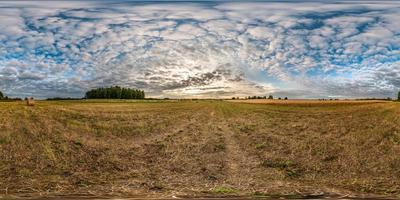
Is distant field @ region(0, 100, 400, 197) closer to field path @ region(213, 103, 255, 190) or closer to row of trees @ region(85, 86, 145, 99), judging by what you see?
field path @ region(213, 103, 255, 190)

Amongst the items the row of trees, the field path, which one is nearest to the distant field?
the field path

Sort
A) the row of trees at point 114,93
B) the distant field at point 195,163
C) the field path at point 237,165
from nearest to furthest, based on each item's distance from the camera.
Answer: the distant field at point 195,163
the field path at point 237,165
the row of trees at point 114,93

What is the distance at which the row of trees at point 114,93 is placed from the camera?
386 ft

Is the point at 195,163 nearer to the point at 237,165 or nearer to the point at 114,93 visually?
the point at 237,165

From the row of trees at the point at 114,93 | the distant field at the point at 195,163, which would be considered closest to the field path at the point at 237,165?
the distant field at the point at 195,163

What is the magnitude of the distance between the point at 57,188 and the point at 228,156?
7039 millimetres

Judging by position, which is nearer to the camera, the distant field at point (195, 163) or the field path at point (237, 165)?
the distant field at point (195, 163)

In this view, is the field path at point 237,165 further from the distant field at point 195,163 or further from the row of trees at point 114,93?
the row of trees at point 114,93

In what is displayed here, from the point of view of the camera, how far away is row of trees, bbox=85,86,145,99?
11775cm

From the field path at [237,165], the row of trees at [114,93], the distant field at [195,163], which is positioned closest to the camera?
the distant field at [195,163]

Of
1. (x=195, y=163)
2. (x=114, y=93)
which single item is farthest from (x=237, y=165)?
(x=114, y=93)

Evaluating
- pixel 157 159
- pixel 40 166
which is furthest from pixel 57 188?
pixel 157 159

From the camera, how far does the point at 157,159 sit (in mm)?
15516

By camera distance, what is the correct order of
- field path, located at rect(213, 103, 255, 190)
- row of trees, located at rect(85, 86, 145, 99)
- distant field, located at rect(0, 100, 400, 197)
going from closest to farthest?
distant field, located at rect(0, 100, 400, 197)
field path, located at rect(213, 103, 255, 190)
row of trees, located at rect(85, 86, 145, 99)
